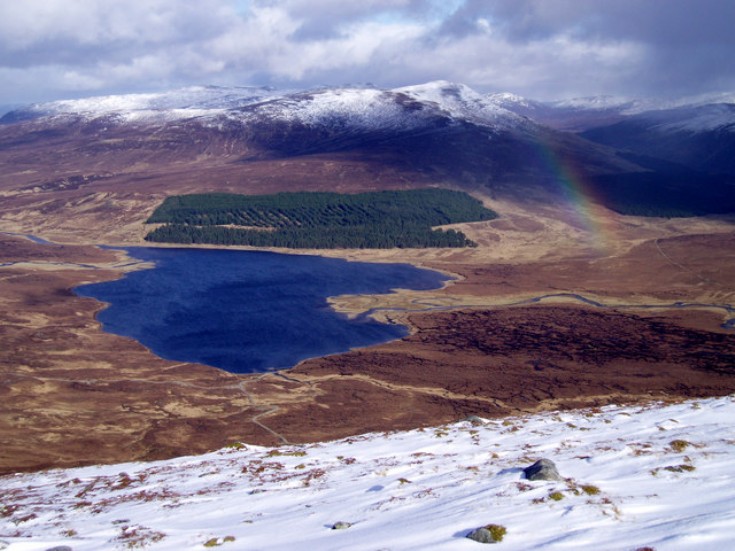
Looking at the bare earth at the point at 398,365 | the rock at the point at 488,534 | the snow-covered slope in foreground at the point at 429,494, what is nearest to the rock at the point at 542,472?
the snow-covered slope in foreground at the point at 429,494

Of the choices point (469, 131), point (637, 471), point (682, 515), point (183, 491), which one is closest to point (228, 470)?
point (183, 491)

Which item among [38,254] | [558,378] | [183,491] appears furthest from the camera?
[38,254]

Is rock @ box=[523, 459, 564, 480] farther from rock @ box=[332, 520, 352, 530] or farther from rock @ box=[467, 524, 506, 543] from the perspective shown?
rock @ box=[332, 520, 352, 530]

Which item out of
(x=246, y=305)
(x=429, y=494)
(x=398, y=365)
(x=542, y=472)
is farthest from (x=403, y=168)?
(x=429, y=494)

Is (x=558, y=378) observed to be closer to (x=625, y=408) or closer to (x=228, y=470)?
(x=625, y=408)

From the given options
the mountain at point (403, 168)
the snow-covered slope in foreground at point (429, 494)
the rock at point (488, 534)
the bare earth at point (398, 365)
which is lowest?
the bare earth at point (398, 365)

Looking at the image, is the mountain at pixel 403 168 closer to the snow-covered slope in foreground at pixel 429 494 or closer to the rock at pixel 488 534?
the snow-covered slope in foreground at pixel 429 494

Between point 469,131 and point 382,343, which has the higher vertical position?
point 469,131
